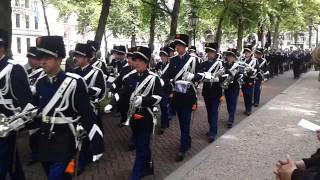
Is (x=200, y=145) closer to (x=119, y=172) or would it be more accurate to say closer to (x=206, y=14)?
(x=119, y=172)

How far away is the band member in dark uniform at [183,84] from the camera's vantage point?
811 centimetres

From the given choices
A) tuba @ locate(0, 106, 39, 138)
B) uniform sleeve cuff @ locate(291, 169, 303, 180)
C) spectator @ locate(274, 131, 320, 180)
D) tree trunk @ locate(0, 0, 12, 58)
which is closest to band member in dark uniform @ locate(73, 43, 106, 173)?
tuba @ locate(0, 106, 39, 138)

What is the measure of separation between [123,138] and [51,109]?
5.28m

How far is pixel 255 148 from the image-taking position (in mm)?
8938

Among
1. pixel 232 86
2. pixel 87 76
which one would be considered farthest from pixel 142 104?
pixel 232 86

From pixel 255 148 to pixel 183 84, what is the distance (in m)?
2.10

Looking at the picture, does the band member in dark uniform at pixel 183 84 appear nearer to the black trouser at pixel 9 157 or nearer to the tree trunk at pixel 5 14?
the black trouser at pixel 9 157

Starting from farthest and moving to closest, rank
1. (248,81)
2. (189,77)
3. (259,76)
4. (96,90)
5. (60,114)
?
(259,76)
(248,81)
(189,77)
(96,90)
(60,114)

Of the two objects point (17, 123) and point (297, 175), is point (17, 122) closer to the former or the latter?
point (17, 123)

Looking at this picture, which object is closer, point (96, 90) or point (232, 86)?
point (96, 90)

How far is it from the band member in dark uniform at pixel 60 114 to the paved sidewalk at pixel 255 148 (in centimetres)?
252

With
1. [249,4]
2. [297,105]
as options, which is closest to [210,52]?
[297,105]

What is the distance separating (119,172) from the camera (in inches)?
287

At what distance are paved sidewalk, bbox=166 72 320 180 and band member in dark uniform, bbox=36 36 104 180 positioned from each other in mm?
2523
